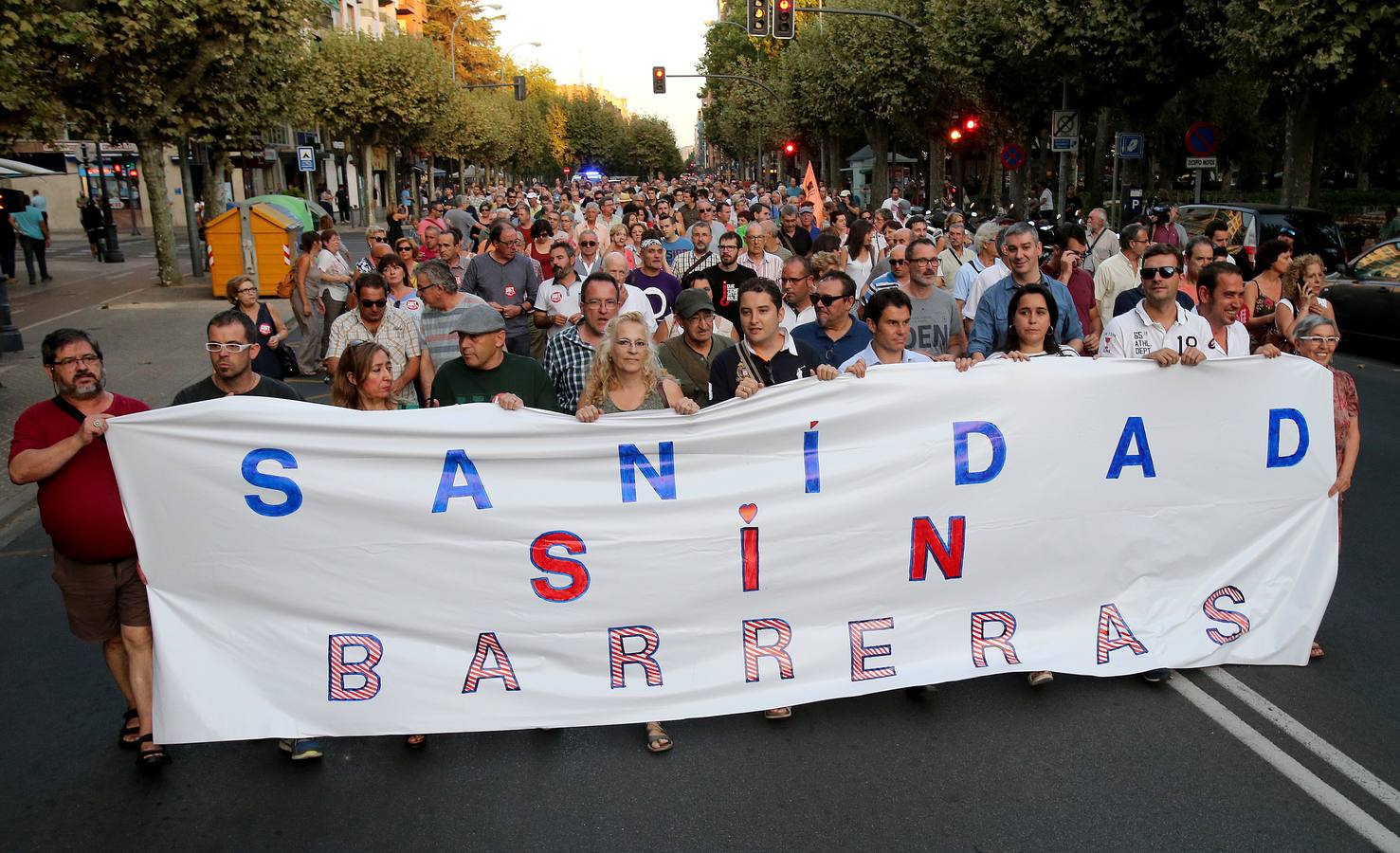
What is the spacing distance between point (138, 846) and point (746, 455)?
2.71 meters

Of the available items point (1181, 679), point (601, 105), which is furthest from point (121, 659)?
point (601, 105)

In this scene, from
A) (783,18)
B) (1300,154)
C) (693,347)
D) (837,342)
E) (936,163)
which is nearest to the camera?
(693,347)

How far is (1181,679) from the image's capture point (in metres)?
5.49

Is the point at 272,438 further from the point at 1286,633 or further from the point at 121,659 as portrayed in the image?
the point at 1286,633

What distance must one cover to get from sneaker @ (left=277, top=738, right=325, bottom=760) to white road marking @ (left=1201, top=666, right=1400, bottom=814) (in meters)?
3.88

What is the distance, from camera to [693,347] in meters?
6.62

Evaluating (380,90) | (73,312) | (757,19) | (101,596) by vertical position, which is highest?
(380,90)

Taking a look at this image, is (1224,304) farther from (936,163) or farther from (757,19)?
(936,163)

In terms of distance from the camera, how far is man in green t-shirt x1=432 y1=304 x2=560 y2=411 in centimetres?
579

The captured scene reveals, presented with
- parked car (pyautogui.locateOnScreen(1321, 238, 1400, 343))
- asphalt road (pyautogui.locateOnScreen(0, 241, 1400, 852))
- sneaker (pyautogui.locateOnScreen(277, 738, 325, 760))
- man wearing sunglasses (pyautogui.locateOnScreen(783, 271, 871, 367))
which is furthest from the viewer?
parked car (pyautogui.locateOnScreen(1321, 238, 1400, 343))

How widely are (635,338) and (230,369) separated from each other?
172 cm

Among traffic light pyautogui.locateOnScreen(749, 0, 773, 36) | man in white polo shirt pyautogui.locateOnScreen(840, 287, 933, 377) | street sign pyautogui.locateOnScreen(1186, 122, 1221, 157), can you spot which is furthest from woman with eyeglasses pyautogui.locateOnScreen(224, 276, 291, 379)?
traffic light pyautogui.locateOnScreen(749, 0, 773, 36)

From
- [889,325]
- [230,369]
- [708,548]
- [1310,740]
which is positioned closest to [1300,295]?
[889,325]

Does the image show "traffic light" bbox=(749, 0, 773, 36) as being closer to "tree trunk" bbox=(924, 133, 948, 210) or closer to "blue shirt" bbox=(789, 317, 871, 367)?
"tree trunk" bbox=(924, 133, 948, 210)
